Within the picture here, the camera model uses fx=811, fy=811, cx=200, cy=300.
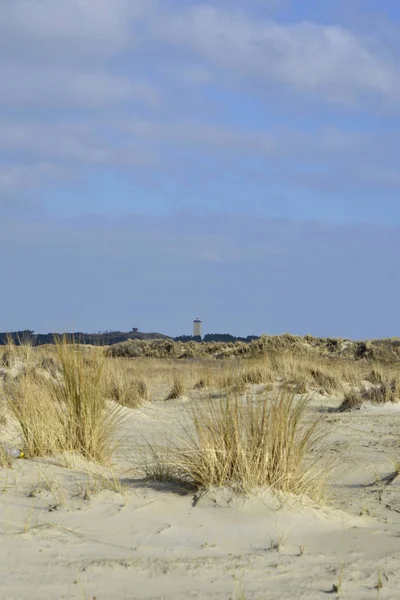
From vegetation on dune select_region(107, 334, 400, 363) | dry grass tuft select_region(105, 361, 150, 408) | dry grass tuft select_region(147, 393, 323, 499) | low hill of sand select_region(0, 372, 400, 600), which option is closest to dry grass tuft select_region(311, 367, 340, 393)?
dry grass tuft select_region(105, 361, 150, 408)

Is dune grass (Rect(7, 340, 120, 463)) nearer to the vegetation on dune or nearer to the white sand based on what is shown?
the white sand

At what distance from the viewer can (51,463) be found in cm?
611

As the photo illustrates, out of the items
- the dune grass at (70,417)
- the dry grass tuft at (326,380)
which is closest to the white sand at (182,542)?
the dune grass at (70,417)

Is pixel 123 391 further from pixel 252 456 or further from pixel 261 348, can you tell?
pixel 261 348

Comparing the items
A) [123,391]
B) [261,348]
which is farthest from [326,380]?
[261,348]

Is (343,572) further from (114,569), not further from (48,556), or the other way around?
(48,556)

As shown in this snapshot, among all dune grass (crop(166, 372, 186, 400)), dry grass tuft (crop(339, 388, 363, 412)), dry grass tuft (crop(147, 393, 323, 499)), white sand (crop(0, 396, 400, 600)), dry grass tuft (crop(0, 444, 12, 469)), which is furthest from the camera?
dune grass (crop(166, 372, 186, 400))

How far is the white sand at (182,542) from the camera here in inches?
145

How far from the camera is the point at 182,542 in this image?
437 cm

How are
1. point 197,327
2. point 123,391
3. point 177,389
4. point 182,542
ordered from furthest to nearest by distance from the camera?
point 197,327, point 177,389, point 123,391, point 182,542

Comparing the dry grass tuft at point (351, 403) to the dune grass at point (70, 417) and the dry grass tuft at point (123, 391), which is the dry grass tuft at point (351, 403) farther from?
the dune grass at point (70, 417)

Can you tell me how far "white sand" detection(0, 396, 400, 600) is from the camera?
3.69 metres

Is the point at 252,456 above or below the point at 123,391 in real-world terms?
below

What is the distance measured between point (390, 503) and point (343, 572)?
1755 millimetres
